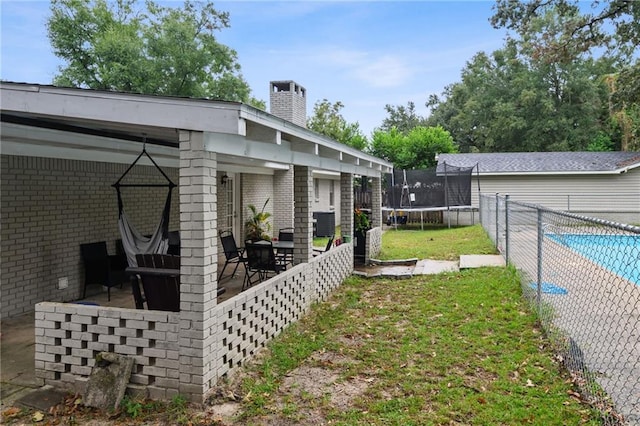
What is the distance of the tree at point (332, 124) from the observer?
1184 inches

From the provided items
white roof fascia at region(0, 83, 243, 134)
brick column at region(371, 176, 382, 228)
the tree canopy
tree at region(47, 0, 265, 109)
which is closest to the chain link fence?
white roof fascia at region(0, 83, 243, 134)

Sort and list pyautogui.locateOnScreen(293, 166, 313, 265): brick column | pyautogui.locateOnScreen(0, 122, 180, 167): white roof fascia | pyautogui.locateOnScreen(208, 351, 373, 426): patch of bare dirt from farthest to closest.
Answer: pyautogui.locateOnScreen(293, 166, 313, 265): brick column
pyautogui.locateOnScreen(0, 122, 180, 167): white roof fascia
pyautogui.locateOnScreen(208, 351, 373, 426): patch of bare dirt

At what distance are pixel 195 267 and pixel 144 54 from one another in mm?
22158

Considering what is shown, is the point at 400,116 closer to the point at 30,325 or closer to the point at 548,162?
the point at 548,162

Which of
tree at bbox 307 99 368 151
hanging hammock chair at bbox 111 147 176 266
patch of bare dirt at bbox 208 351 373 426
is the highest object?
tree at bbox 307 99 368 151

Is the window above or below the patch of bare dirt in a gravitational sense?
above

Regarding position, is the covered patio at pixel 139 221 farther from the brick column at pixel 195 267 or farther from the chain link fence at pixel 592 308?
the chain link fence at pixel 592 308

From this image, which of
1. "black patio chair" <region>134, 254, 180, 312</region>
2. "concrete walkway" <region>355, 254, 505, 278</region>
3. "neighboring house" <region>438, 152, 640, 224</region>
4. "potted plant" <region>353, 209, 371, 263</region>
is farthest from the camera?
"neighboring house" <region>438, 152, 640, 224</region>

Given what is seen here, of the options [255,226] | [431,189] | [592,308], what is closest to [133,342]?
[592,308]

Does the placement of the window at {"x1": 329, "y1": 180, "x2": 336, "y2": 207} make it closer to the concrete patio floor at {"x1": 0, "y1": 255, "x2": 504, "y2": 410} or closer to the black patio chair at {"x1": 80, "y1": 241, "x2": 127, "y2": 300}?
the concrete patio floor at {"x1": 0, "y1": 255, "x2": 504, "y2": 410}

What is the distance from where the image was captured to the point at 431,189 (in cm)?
1867

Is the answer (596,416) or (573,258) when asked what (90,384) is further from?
(573,258)

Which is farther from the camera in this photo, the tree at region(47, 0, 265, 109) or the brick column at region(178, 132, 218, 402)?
the tree at region(47, 0, 265, 109)

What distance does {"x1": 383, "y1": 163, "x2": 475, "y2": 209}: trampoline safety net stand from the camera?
18438mm
